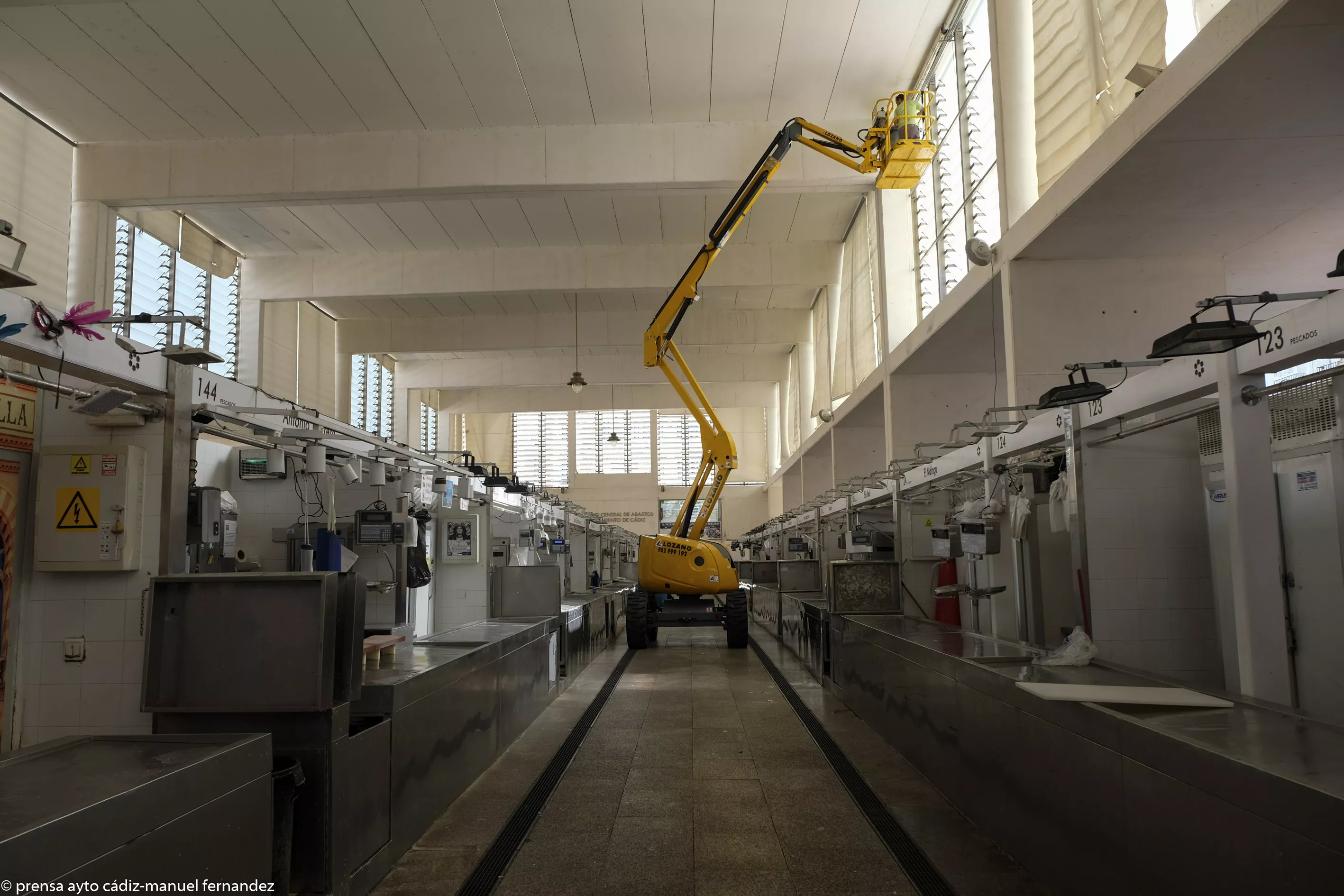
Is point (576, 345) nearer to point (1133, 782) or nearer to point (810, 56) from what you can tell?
point (810, 56)

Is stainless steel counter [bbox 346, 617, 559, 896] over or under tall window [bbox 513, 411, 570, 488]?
under

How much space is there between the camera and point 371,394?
1817 centimetres

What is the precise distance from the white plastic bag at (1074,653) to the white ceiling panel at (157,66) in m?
8.46

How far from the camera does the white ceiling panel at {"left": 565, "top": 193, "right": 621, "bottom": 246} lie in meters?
11.7

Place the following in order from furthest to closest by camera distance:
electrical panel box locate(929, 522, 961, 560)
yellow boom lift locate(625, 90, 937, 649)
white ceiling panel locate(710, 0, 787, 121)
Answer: yellow boom lift locate(625, 90, 937, 649) → white ceiling panel locate(710, 0, 787, 121) → electrical panel box locate(929, 522, 961, 560)

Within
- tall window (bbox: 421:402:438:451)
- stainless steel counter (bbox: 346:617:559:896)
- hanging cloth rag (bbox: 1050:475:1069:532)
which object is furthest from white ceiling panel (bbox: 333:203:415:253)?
hanging cloth rag (bbox: 1050:475:1069:532)

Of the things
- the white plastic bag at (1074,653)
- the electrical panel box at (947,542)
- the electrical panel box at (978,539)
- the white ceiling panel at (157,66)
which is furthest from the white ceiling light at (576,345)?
the white plastic bag at (1074,653)

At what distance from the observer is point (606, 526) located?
19.9m

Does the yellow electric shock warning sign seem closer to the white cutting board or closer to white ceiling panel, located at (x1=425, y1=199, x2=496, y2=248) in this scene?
the white cutting board

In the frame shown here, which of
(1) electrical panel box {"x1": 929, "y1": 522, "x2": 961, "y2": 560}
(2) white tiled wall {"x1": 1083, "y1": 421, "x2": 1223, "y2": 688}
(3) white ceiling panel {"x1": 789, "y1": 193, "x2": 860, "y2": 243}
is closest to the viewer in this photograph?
(2) white tiled wall {"x1": 1083, "y1": 421, "x2": 1223, "y2": 688}

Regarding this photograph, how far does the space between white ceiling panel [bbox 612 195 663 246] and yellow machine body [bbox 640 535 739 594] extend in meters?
4.39

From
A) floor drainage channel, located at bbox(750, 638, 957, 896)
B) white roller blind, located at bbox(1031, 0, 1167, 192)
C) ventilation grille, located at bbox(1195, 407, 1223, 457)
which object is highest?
white roller blind, located at bbox(1031, 0, 1167, 192)

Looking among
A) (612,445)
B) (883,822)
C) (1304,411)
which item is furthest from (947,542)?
(612,445)

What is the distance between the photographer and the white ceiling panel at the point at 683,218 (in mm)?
11703
